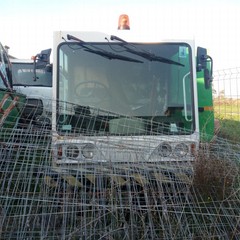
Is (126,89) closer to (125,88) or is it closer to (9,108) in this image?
(125,88)

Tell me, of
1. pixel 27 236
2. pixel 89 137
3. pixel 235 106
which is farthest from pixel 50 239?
pixel 235 106

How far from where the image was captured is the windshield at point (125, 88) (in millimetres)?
3441

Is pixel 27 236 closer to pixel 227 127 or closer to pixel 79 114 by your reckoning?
pixel 79 114

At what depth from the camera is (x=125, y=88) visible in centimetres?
353

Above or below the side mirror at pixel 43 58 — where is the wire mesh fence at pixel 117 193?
below

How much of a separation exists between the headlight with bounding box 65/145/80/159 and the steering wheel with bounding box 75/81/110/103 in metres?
0.56

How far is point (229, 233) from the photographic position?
253cm

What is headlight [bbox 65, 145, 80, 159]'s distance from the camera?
3.17 meters

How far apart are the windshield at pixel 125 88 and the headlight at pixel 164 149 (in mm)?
204

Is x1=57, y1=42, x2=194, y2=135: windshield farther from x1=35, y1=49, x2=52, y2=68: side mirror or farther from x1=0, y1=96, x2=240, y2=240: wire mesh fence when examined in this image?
x1=0, y1=96, x2=240, y2=240: wire mesh fence

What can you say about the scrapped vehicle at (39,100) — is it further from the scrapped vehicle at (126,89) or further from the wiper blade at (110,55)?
the wiper blade at (110,55)

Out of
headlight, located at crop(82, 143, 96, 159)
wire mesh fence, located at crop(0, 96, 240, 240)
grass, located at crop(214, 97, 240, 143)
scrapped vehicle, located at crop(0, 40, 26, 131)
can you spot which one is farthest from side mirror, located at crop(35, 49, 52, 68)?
grass, located at crop(214, 97, 240, 143)

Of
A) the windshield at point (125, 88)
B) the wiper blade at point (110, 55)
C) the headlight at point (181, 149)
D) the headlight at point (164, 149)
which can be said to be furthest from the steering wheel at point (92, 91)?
the headlight at point (181, 149)

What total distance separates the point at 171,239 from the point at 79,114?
157cm
